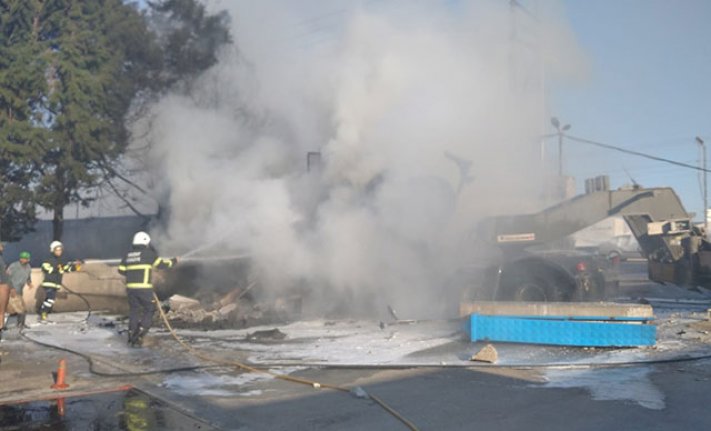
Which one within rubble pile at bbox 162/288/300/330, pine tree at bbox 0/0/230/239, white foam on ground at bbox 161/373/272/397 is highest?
pine tree at bbox 0/0/230/239

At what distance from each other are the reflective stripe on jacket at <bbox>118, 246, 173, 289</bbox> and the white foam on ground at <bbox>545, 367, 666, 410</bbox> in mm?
5692

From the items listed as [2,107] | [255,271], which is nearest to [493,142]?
[255,271]

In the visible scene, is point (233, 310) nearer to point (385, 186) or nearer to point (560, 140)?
point (385, 186)

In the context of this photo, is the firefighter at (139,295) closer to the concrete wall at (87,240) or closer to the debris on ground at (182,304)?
the debris on ground at (182,304)

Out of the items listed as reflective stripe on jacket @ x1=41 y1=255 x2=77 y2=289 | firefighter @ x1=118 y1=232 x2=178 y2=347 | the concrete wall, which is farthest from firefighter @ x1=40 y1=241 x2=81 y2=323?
the concrete wall

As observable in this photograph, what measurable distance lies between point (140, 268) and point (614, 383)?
6.51 m

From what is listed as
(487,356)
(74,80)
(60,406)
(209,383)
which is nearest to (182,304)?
(209,383)

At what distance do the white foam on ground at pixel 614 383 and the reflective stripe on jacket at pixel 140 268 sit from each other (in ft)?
18.7

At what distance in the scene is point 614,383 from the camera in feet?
23.5

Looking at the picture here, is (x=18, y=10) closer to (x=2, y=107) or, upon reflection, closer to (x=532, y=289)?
(x=2, y=107)

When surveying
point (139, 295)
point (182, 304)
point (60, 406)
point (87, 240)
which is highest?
point (87, 240)

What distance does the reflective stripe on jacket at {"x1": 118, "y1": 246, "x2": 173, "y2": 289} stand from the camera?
32.1 ft

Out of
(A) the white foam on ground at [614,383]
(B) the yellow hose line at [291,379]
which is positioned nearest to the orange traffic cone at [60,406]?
(B) the yellow hose line at [291,379]

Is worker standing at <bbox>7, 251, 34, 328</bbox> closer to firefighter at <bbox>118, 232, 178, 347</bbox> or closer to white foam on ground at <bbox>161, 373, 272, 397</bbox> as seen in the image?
firefighter at <bbox>118, 232, 178, 347</bbox>
